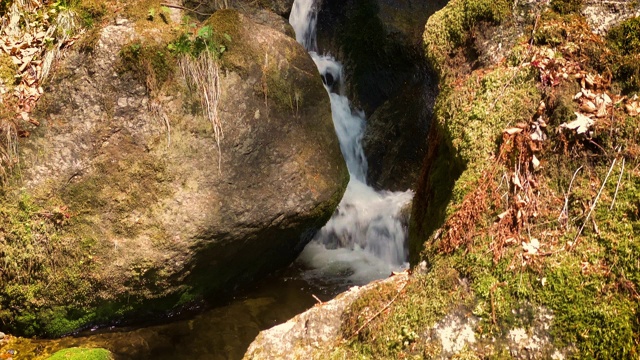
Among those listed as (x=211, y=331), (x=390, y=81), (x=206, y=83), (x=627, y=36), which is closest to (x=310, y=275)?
(x=211, y=331)

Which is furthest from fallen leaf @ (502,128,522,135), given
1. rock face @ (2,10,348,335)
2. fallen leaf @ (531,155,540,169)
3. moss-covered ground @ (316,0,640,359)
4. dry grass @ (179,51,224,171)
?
dry grass @ (179,51,224,171)

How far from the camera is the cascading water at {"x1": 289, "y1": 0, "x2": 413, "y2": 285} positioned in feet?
22.8

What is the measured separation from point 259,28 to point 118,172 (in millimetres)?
2258

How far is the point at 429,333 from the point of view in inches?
114

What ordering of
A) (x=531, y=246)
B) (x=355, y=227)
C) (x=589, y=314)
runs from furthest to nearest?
(x=355, y=227)
(x=531, y=246)
(x=589, y=314)

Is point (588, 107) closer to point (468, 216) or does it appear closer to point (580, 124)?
point (580, 124)

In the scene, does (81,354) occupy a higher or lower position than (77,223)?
lower

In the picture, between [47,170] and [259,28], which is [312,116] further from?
[47,170]

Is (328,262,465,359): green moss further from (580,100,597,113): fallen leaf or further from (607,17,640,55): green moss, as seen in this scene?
(607,17,640,55): green moss

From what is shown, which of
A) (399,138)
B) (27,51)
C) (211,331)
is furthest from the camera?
(399,138)

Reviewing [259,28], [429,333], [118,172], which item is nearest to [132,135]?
[118,172]

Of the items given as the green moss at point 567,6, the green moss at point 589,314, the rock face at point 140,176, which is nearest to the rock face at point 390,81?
the rock face at point 140,176

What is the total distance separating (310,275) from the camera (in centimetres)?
674

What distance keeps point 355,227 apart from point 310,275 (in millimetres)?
1221
